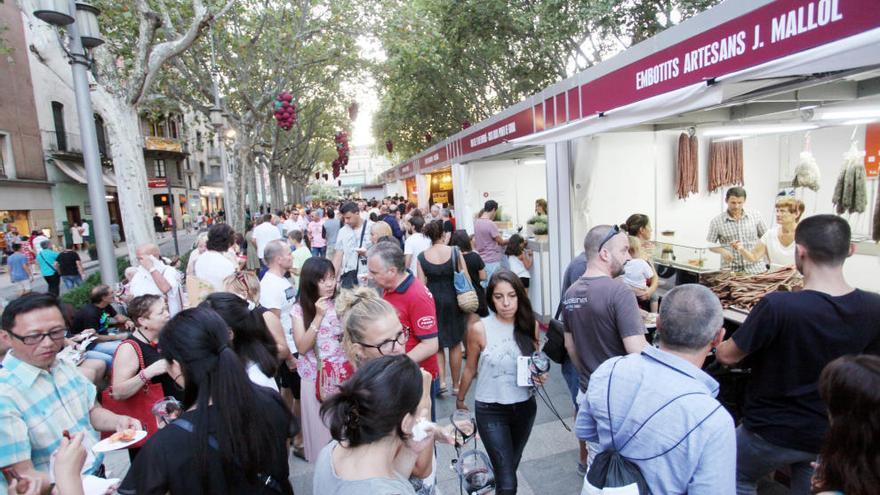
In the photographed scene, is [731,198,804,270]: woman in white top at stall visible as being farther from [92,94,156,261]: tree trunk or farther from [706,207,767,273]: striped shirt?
[92,94,156,261]: tree trunk

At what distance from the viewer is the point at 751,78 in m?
2.46

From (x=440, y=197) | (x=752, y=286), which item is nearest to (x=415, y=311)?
(x=752, y=286)

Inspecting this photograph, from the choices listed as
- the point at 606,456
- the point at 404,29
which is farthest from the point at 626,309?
the point at 404,29

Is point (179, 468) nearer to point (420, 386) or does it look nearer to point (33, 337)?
point (420, 386)

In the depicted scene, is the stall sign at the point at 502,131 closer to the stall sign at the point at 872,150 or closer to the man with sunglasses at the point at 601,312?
the stall sign at the point at 872,150

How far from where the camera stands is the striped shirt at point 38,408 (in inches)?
72.4

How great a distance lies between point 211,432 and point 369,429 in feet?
1.90

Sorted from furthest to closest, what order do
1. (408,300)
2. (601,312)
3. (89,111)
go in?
1. (89,111)
2. (408,300)
3. (601,312)

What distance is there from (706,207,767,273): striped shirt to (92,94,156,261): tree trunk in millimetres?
7853

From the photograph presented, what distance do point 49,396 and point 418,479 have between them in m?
1.77

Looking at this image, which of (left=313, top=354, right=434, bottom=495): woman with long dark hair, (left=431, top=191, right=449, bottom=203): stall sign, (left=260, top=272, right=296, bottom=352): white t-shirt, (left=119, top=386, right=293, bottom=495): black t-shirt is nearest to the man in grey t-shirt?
(left=313, top=354, right=434, bottom=495): woman with long dark hair

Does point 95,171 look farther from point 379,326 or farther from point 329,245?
point 379,326

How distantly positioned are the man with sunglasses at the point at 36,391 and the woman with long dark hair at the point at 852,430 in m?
2.69

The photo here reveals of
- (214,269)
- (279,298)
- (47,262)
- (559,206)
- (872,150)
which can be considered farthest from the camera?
(47,262)
